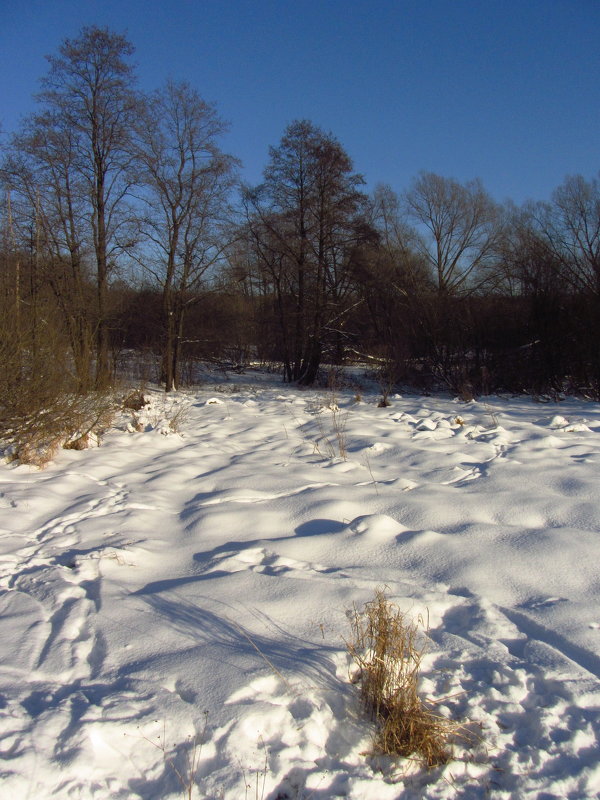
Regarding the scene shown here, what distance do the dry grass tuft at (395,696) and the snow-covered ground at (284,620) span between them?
0.20 ft

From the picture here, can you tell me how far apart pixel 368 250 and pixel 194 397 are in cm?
Answer: 730

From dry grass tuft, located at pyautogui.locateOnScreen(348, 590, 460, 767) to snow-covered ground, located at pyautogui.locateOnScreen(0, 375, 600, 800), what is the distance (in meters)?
0.06

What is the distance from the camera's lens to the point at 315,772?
2002mm

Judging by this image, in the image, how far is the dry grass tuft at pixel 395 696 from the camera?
2105 millimetres

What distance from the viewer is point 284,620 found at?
2908 millimetres

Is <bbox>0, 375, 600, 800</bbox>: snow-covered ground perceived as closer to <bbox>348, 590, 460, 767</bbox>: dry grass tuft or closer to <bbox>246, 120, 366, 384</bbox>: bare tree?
<bbox>348, 590, 460, 767</bbox>: dry grass tuft

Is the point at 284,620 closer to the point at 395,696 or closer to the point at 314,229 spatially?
the point at 395,696

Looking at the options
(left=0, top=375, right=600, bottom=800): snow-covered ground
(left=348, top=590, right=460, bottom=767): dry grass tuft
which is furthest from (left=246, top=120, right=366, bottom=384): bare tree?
(left=348, top=590, right=460, bottom=767): dry grass tuft

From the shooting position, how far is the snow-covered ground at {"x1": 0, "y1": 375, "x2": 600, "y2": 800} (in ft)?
6.55

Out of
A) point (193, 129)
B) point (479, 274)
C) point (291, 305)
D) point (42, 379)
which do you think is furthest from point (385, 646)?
point (479, 274)

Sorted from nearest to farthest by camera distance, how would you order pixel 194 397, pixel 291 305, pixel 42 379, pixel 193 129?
pixel 42 379, pixel 194 397, pixel 193 129, pixel 291 305

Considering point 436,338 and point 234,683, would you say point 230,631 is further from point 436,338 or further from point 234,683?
point 436,338

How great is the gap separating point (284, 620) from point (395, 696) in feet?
2.79

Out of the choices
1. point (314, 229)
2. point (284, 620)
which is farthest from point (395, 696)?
point (314, 229)
